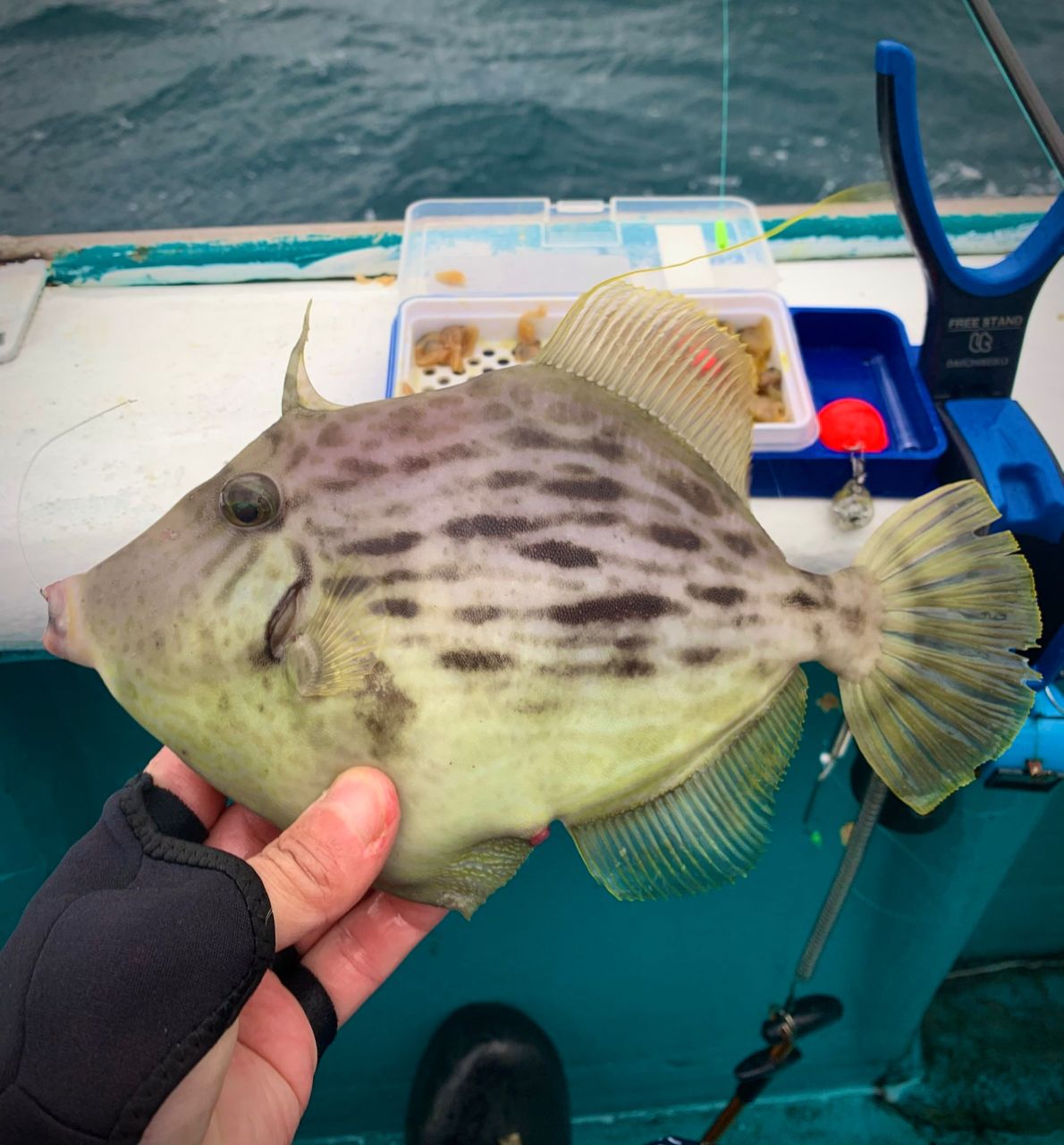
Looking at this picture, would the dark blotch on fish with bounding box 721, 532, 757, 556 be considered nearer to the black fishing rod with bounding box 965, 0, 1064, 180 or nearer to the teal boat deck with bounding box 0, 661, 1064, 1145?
the teal boat deck with bounding box 0, 661, 1064, 1145

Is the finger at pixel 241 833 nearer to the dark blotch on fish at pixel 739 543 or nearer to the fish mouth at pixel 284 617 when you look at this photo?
the fish mouth at pixel 284 617

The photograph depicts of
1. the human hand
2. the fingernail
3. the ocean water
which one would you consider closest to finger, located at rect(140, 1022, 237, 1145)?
the human hand

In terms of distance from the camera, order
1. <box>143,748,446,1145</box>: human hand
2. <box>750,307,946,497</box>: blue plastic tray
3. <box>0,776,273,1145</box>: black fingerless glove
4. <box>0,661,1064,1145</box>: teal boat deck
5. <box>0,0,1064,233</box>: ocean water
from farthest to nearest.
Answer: <box>0,0,1064,233</box>: ocean water < <box>0,661,1064,1145</box>: teal boat deck < <box>750,307,946,497</box>: blue plastic tray < <box>143,748,446,1145</box>: human hand < <box>0,776,273,1145</box>: black fingerless glove

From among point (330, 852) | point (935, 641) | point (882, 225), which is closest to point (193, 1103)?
point (330, 852)

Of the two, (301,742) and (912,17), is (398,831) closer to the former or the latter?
(301,742)

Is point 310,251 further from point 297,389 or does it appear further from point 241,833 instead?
point 241,833

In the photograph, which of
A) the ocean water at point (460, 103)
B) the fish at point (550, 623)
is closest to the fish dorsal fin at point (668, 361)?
the fish at point (550, 623)

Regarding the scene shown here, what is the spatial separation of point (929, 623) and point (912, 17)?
6.12 metres

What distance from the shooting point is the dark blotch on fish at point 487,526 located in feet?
3.07

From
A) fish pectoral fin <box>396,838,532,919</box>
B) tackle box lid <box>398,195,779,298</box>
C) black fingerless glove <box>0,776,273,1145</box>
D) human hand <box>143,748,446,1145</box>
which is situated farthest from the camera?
tackle box lid <box>398,195,779,298</box>

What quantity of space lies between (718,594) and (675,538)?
0.07 meters

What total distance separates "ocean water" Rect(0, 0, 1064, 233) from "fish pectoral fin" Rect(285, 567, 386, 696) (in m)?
3.84

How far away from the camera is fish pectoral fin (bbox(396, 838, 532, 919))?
3.29 ft

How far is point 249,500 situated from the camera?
3.01 ft
